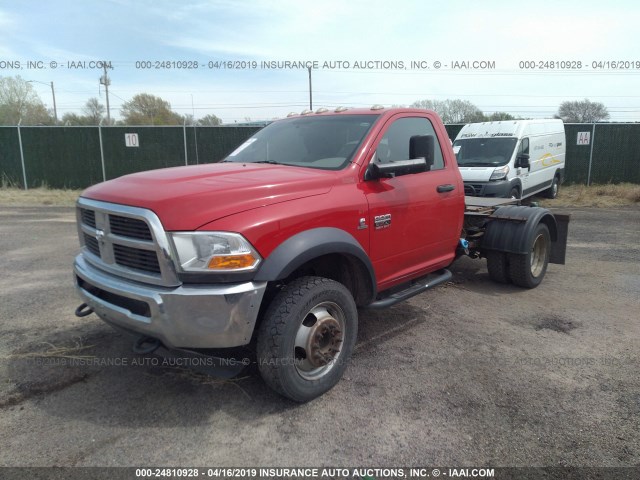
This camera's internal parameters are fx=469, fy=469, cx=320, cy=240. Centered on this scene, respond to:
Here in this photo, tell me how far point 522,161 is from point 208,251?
1154 cm

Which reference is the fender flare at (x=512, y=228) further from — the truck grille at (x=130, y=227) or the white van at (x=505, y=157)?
the white van at (x=505, y=157)

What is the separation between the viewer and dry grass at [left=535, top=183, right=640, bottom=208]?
14.8m

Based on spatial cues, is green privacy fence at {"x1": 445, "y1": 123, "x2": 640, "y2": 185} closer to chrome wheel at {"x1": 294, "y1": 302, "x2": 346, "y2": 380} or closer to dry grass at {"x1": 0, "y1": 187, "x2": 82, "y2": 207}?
dry grass at {"x1": 0, "y1": 187, "x2": 82, "y2": 207}

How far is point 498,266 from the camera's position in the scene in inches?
237

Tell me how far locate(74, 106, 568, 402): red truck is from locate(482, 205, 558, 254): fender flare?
143 cm

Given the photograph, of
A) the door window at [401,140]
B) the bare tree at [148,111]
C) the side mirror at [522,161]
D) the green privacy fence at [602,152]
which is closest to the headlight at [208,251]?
the door window at [401,140]

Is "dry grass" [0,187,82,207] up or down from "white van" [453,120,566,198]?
down

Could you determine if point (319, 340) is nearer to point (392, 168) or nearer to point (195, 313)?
point (195, 313)

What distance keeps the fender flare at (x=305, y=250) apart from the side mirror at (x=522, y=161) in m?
10.1

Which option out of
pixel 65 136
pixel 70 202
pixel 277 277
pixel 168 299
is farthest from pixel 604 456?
pixel 65 136

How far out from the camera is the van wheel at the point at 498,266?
235 inches

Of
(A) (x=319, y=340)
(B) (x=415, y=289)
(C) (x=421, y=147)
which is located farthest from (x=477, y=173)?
(A) (x=319, y=340)

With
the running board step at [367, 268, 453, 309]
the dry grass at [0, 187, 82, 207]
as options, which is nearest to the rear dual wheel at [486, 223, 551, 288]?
the running board step at [367, 268, 453, 309]

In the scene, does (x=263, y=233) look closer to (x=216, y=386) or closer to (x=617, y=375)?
(x=216, y=386)
